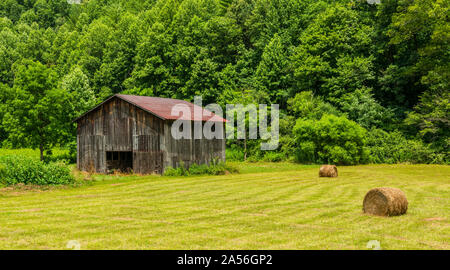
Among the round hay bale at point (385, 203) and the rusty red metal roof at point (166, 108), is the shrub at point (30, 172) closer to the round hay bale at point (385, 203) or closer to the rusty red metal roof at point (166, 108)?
the rusty red metal roof at point (166, 108)

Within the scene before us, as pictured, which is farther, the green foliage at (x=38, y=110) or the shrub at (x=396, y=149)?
the shrub at (x=396, y=149)

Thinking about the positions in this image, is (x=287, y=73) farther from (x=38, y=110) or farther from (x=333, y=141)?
Answer: (x=38, y=110)

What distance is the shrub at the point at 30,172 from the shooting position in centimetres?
2306

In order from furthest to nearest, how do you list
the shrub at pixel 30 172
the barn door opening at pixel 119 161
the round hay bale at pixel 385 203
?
1. the barn door opening at pixel 119 161
2. the shrub at pixel 30 172
3. the round hay bale at pixel 385 203

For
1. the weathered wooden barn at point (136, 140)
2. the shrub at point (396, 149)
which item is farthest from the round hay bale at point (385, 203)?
the shrub at point (396, 149)

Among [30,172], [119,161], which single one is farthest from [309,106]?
[30,172]

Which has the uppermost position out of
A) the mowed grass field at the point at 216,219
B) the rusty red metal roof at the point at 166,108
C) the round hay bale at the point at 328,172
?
the rusty red metal roof at the point at 166,108

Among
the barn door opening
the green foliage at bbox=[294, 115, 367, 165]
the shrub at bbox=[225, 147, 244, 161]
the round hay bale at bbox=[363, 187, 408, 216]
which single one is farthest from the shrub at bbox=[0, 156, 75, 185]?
the shrub at bbox=[225, 147, 244, 161]

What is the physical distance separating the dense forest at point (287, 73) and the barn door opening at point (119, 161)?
8.83 m

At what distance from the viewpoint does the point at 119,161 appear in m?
37.8

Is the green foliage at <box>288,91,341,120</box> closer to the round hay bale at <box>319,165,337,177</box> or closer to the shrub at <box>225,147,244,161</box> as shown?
the shrub at <box>225,147,244,161</box>

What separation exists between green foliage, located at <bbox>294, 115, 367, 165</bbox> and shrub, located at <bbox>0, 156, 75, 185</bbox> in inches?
1063
